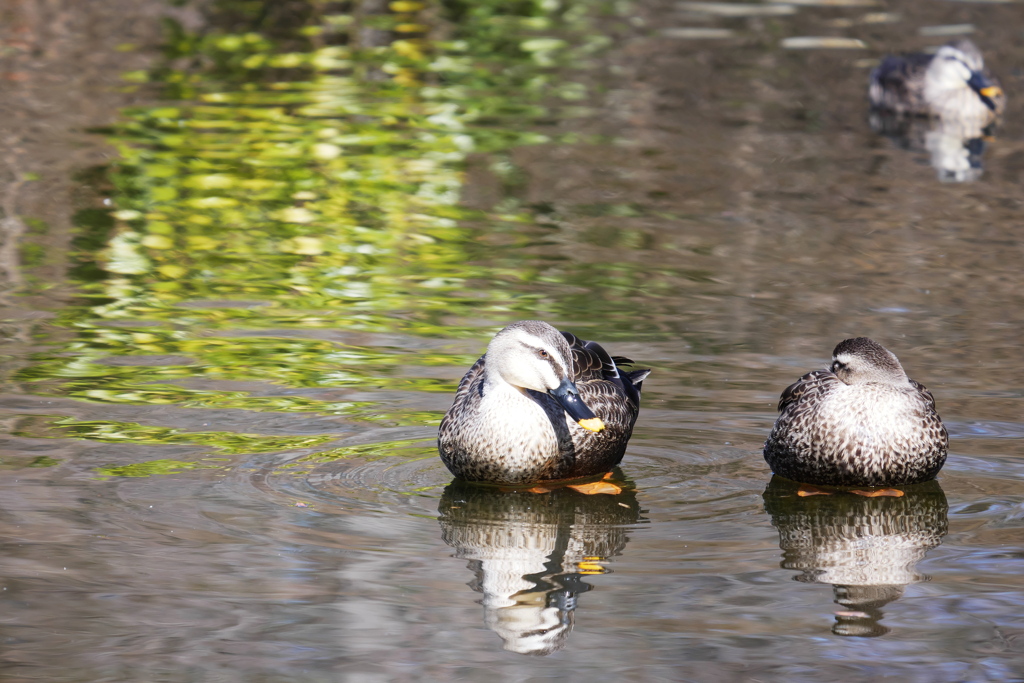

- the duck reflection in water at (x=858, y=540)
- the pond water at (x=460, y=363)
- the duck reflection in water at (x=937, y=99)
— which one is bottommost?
the duck reflection in water at (x=858, y=540)

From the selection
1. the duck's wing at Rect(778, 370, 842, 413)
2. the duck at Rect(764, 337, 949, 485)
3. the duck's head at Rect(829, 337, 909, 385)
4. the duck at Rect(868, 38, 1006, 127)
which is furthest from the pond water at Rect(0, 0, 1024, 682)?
the duck at Rect(868, 38, 1006, 127)

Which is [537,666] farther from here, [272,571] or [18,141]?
[18,141]

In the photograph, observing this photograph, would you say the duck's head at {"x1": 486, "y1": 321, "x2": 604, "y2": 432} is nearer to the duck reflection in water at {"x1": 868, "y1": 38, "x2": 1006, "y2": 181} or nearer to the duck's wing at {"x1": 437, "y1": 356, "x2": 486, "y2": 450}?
the duck's wing at {"x1": 437, "y1": 356, "x2": 486, "y2": 450}

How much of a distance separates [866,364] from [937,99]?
12.1 meters

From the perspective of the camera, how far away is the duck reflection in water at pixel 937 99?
18359 millimetres

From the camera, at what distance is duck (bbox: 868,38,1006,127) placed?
18500 mm

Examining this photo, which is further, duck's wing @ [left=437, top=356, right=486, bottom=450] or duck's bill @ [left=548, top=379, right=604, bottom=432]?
duck's wing @ [left=437, top=356, right=486, bottom=450]

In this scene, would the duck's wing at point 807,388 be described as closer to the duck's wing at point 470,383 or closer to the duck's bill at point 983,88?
the duck's wing at point 470,383

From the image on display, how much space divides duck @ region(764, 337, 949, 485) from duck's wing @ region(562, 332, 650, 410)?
0.92 metres

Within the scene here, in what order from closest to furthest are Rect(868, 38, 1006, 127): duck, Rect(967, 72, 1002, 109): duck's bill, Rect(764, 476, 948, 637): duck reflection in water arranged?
Rect(764, 476, 948, 637): duck reflection in water → Rect(967, 72, 1002, 109): duck's bill → Rect(868, 38, 1006, 127): duck

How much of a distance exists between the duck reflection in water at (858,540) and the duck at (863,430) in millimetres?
118

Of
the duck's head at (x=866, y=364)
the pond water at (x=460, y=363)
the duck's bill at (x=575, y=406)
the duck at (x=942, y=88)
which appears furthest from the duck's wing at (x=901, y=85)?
the duck's bill at (x=575, y=406)

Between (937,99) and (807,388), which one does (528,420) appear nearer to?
(807,388)

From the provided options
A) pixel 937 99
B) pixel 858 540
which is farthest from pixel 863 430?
pixel 937 99
